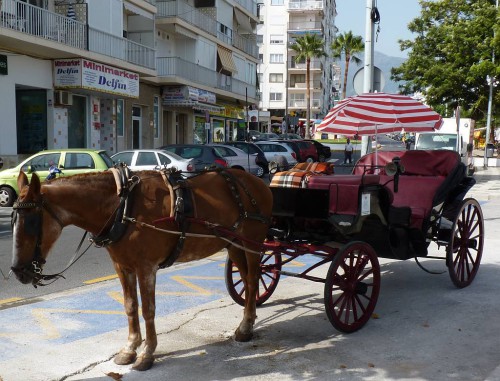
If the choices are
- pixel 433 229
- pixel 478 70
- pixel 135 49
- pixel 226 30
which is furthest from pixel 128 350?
pixel 226 30

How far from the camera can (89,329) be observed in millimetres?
5402

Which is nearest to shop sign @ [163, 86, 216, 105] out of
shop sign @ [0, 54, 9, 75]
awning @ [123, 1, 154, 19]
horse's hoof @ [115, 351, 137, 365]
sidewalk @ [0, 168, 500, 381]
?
awning @ [123, 1, 154, 19]

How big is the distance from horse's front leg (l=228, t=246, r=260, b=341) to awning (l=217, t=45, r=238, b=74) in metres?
33.8

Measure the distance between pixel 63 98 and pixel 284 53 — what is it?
62594 millimetres

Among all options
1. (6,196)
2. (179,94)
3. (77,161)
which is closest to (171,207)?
(77,161)

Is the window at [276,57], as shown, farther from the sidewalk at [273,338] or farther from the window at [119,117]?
the sidewalk at [273,338]

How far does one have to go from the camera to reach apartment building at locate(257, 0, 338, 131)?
81.1 m

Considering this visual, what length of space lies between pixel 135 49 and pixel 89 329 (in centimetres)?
2267

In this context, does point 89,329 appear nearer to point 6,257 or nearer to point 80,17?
point 6,257

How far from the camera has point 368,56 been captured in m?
11.6

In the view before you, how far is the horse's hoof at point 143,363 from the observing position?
14.5 ft

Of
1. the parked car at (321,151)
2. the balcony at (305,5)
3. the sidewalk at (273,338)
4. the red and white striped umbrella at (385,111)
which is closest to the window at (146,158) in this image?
the sidewalk at (273,338)

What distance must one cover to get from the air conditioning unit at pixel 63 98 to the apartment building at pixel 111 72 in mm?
39

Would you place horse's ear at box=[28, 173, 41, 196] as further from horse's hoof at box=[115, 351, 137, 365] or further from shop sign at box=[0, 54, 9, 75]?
shop sign at box=[0, 54, 9, 75]
